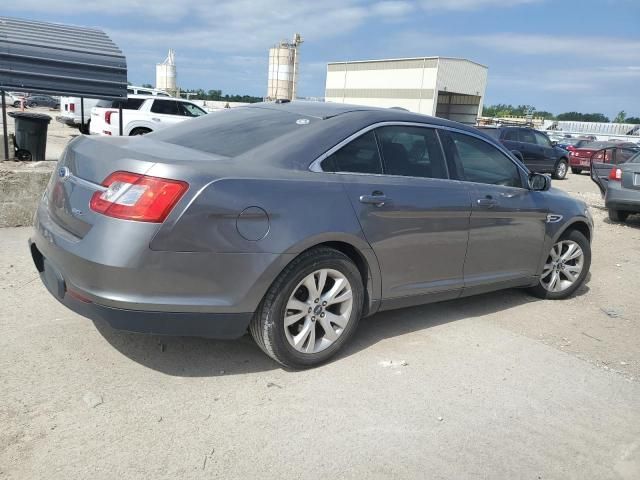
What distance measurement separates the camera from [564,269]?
5.41 m

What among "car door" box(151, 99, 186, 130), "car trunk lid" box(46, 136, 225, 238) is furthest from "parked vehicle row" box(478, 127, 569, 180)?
"car trunk lid" box(46, 136, 225, 238)

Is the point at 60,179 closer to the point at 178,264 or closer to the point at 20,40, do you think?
the point at 178,264

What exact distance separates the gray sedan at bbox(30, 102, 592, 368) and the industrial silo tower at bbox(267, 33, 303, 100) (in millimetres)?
66820

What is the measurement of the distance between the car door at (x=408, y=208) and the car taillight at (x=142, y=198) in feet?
3.38

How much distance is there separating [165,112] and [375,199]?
13725 millimetres

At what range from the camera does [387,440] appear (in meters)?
2.84

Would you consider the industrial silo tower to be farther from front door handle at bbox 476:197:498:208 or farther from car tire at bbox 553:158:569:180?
front door handle at bbox 476:197:498:208

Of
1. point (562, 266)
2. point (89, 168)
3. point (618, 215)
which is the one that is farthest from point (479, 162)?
point (618, 215)

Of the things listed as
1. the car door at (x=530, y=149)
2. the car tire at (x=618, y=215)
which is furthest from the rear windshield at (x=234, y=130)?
the car door at (x=530, y=149)

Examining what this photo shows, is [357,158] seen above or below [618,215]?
above

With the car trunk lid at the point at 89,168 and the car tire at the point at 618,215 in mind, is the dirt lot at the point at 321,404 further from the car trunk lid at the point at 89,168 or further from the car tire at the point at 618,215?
the car tire at the point at 618,215

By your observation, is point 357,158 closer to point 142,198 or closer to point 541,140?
point 142,198

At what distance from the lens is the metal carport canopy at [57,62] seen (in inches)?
284

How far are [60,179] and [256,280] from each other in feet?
4.53
